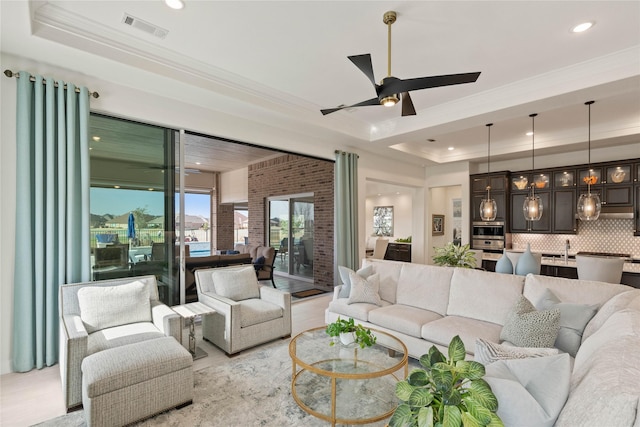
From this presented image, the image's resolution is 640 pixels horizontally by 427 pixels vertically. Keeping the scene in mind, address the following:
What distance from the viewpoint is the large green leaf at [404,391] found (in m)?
1.13

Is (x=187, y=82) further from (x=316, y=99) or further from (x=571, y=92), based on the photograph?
(x=571, y=92)

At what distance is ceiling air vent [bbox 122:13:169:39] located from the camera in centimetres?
257

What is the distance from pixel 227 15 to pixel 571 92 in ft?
11.8

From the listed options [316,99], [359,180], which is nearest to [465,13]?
[316,99]

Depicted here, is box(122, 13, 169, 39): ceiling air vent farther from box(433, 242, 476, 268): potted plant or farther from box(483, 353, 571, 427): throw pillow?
box(433, 242, 476, 268): potted plant

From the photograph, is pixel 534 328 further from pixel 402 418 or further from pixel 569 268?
pixel 569 268

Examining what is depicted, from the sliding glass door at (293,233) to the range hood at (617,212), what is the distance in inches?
213

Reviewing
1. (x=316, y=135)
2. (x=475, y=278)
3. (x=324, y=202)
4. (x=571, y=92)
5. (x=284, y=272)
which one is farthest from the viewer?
(x=284, y=272)

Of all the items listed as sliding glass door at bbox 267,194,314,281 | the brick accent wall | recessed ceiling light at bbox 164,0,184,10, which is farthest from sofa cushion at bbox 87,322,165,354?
sliding glass door at bbox 267,194,314,281

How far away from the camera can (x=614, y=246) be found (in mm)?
5828

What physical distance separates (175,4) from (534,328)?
3.53 metres

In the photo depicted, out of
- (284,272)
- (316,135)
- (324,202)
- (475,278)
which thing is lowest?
(284,272)

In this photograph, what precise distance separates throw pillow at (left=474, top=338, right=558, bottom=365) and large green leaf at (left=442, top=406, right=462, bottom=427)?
2.05 ft

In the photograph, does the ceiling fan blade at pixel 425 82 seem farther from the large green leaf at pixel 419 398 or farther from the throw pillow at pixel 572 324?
the large green leaf at pixel 419 398
